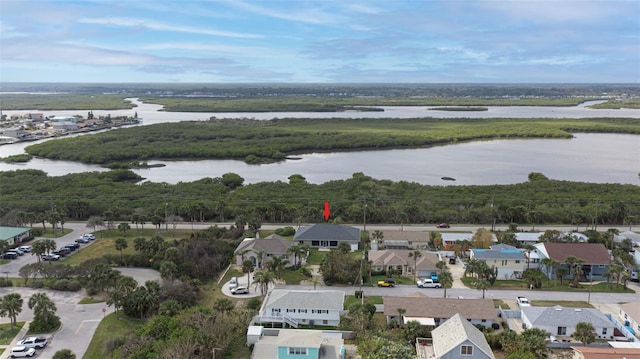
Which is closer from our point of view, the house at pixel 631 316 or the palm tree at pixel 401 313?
the house at pixel 631 316

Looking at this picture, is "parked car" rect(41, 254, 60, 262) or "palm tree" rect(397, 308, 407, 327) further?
"parked car" rect(41, 254, 60, 262)

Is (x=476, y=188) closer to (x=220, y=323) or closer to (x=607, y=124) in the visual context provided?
(x=220, y=323)

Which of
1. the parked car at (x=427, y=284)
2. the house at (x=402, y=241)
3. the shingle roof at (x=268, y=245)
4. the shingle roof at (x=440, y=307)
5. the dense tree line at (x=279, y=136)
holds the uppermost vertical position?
the dense tree line at (x=279, y=136)

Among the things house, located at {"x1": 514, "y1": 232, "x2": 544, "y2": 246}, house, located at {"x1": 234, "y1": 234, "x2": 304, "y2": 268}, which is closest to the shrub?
house, located at {"x1": 234, "y1": 234, "x2": 304, "y2": 268}

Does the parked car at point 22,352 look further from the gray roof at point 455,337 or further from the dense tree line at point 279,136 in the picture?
the dense tree line at point 279,136

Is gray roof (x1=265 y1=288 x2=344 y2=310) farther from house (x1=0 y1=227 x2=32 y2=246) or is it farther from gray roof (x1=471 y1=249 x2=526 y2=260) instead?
house (x1=0 y1=227 x2=32 y2=246)

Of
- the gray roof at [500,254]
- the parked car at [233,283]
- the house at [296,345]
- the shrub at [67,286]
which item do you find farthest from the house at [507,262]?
the shrub at [67,286]

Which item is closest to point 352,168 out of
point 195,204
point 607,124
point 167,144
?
point 195,204

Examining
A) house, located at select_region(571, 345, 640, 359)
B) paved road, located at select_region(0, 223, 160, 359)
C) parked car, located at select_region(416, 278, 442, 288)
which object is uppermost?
house, located at select_region(571, 345, 640, 359)
